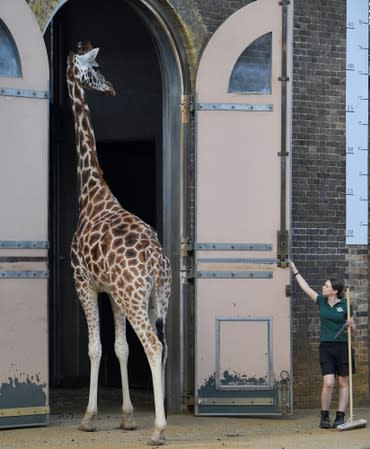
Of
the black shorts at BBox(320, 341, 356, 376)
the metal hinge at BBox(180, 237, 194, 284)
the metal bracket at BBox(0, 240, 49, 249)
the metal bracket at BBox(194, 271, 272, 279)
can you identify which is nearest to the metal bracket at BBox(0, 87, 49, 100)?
the metal bracket at BBox(0, 240, 49, 249)

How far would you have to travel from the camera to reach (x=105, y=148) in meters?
14.6

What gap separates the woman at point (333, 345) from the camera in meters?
10.8

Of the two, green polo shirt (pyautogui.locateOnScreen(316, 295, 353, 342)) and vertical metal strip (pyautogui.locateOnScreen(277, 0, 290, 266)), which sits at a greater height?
vertical metal strip (pyautogui.locateOnScreen(277, 0, 290, 266))

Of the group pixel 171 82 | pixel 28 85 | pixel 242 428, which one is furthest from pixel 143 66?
pixel 242 428

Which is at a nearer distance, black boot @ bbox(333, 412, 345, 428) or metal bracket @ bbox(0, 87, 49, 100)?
metal bracket @ bbox(0, 87, 49, 100)

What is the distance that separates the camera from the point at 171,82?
38.4 ft

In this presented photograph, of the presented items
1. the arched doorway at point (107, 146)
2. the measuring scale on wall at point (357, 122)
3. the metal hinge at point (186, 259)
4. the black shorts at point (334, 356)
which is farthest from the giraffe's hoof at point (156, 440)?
the arched doorway at point (107, 146)

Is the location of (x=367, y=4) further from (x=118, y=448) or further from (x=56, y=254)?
(x=118, y=448)

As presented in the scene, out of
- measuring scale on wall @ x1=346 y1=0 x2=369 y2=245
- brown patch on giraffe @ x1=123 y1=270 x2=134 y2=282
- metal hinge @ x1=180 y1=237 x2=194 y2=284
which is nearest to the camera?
brown patch on giraffe @ x1=123 y1=270 x2=134 y2=282

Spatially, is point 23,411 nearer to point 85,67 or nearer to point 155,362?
point 155,362

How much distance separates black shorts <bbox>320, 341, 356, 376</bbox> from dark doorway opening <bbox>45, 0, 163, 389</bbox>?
3.64 meters

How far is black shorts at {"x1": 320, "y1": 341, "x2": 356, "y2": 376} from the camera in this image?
10847mm

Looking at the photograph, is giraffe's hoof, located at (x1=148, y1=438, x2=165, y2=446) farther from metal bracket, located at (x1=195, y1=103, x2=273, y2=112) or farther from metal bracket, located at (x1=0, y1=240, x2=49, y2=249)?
metal bracket, located at (x1=195, y1=103, x2=273, y2=112)

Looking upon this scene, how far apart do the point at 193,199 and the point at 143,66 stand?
9.85ft
